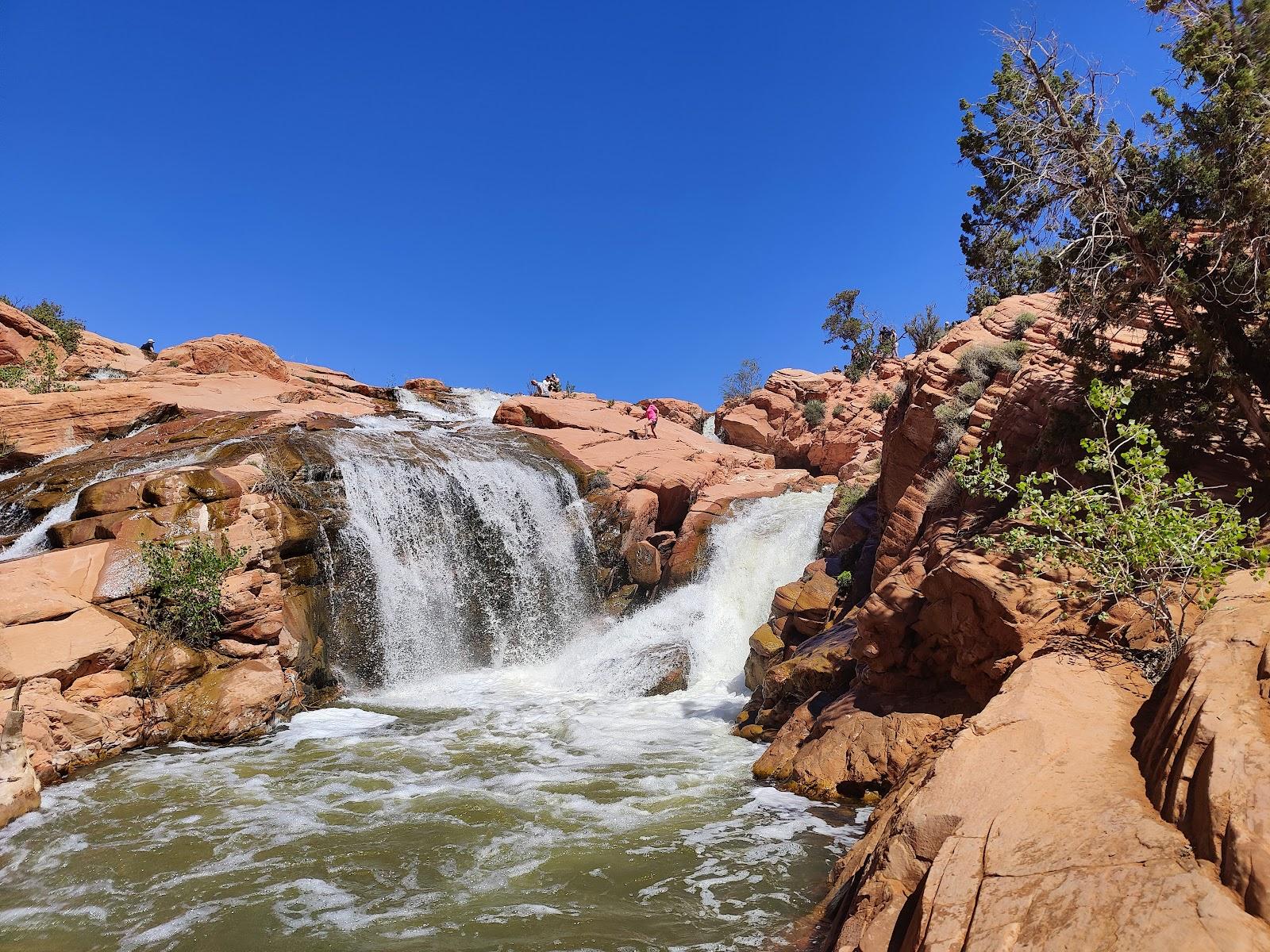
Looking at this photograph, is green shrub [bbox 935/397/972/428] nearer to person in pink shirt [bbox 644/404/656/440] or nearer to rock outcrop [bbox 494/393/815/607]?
rock outcrop [bbox 494/393/815/607]

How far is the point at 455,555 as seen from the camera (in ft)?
56.2

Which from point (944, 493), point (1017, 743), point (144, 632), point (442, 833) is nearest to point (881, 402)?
point (944, 493)

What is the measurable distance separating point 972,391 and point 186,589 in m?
12.7

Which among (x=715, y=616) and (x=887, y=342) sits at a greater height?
(x=887, y=342)

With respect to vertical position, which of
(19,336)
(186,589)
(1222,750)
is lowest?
(1222,750)

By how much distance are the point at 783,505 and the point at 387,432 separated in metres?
12.1

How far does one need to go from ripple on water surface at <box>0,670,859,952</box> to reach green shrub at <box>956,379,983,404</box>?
6.37 meters

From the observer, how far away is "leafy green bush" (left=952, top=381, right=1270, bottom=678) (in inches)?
195

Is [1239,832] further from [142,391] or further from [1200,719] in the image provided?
[142,391]

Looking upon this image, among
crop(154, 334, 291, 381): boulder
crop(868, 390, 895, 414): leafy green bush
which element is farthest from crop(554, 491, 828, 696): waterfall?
crop(154, 334, 291, 381): boulder

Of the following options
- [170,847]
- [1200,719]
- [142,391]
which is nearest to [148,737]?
[170,847]

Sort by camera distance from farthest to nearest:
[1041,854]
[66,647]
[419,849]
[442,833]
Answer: [66,647]
[442,833]
[419,849]
[1041,854]

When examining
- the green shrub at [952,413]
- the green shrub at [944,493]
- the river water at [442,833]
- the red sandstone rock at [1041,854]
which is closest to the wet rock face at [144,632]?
the river water at [442,833]

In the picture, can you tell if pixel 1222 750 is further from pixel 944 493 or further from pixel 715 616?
pixel 715 616
